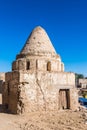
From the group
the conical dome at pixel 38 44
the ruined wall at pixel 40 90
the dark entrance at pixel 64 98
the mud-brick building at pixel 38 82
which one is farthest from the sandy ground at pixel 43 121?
the conical dome at pixel 38 44

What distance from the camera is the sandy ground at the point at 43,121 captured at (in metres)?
11.4

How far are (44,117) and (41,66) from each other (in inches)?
170

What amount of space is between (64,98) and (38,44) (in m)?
4.73

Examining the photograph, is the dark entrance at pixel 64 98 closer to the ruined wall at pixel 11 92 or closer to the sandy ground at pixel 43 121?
the sandy ground at pixel 43 121

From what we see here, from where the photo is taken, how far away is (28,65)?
55.9 feet

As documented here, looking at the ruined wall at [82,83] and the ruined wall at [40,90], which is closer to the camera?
the ruined wall at [40,90]

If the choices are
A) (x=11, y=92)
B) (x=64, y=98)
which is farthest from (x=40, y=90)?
(x=64, y=98)

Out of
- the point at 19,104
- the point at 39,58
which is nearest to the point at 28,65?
the point at 39,58

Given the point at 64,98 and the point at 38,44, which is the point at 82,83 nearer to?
the point at 38,44

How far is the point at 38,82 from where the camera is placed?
15430 mm

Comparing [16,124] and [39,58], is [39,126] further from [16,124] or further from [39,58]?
[39,58]

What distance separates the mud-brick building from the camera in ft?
49.4

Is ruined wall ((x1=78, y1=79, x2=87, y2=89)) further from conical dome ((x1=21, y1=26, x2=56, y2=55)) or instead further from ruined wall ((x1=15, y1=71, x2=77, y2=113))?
ruined wall ((x1=15, y1=71, x2=77, y2=113))

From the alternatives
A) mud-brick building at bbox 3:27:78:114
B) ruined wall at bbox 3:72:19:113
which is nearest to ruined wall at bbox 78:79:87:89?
mud-brick building at bbox 3:27:78:114
